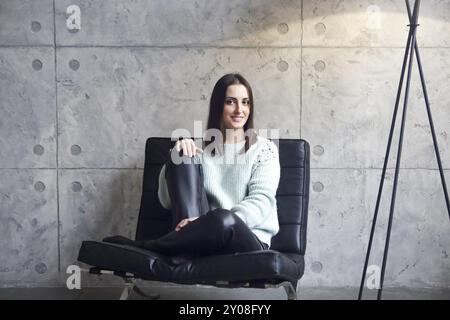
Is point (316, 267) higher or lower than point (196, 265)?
lower

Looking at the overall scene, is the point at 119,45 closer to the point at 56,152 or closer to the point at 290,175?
the point at 56,152

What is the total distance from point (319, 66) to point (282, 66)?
0.68 ft

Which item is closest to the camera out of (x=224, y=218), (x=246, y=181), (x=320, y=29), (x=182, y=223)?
(x=224, y=218)

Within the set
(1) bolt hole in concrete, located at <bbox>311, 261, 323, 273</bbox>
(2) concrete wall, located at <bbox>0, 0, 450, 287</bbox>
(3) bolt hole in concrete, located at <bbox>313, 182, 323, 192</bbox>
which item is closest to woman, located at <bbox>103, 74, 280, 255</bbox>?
(2) concrete wall, located at <bbox>0, 0, 450, 287</bbox>

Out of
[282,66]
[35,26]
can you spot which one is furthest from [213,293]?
[35,26]

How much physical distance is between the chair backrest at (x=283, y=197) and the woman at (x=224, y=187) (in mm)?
112

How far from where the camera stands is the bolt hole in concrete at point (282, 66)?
3095 millimetres

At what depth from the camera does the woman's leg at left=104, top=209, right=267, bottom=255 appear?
2168 millimetres

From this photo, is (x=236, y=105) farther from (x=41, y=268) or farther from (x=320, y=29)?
(x=41, y=268)

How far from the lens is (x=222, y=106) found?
9.09 feet

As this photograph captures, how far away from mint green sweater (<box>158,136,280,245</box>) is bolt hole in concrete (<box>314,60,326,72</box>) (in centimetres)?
60

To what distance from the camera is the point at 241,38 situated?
3.09 metres

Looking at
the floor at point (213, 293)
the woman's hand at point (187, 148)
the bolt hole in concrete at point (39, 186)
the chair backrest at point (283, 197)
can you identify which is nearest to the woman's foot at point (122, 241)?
the chair backrest at point (283, 197)

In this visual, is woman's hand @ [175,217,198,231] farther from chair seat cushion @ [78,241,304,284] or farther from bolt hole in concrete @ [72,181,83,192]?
bolt hole in concrete @ [72,181,83,192]
